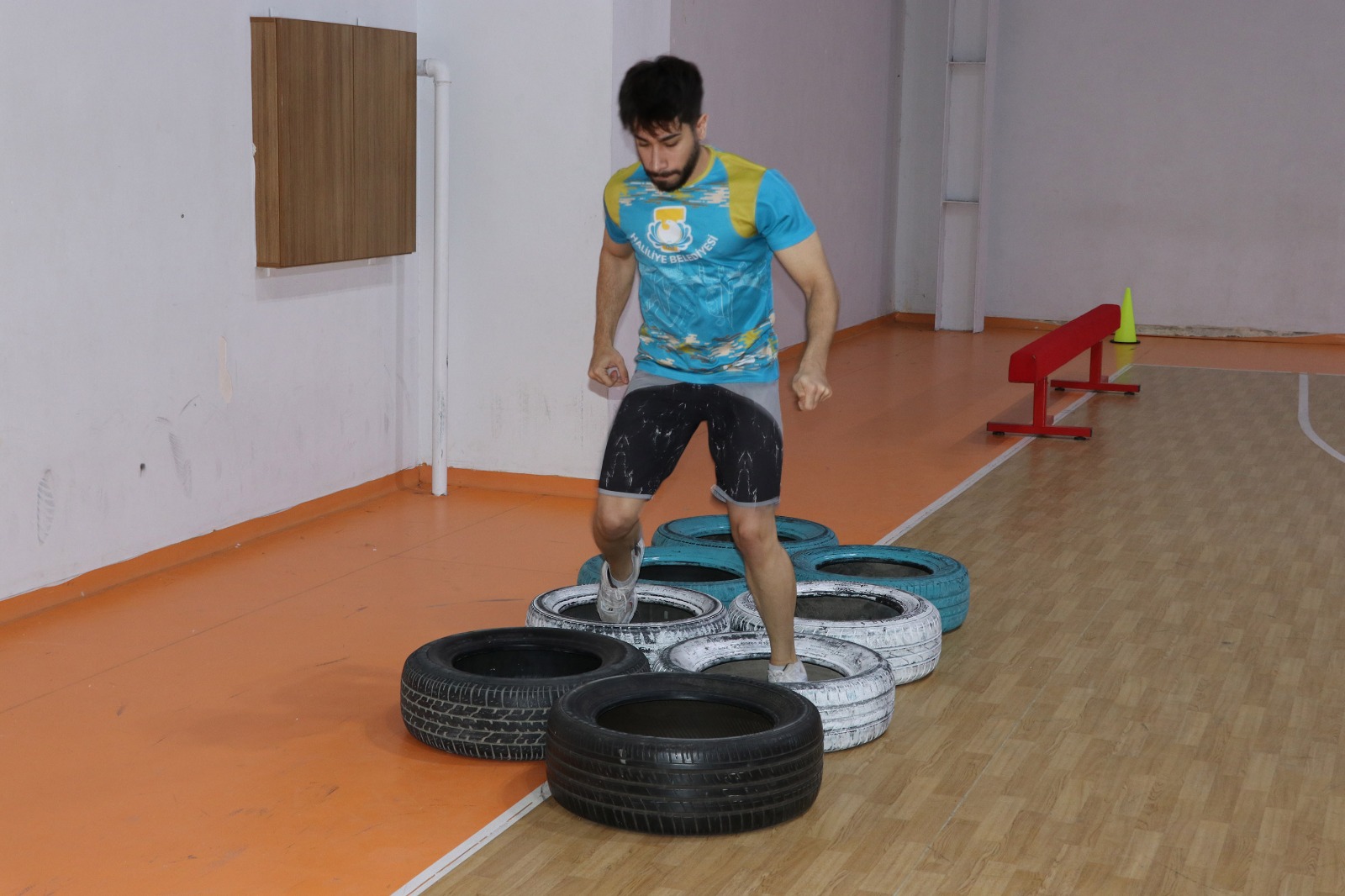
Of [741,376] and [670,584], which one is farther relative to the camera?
[670,584]

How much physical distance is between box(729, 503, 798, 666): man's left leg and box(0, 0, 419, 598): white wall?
97.0 inches

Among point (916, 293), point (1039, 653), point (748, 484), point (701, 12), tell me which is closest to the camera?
point (748, 484)

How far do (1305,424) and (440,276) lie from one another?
5384 mm

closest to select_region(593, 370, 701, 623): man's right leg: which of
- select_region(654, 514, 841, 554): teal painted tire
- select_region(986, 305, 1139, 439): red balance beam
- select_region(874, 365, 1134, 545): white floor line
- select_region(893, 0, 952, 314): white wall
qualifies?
select_region(654, 514, 841, 554): teal painted tire

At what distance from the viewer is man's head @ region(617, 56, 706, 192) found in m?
3.22

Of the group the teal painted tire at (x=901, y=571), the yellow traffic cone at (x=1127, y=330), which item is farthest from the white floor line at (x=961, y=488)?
the yellow traffic cone at (x=1127, y=330)

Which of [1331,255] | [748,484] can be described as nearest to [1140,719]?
[748,484]

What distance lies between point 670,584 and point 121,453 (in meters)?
2.02

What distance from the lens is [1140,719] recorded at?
3.85 m

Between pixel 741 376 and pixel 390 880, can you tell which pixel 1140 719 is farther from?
pixel 390 880

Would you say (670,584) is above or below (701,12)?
below

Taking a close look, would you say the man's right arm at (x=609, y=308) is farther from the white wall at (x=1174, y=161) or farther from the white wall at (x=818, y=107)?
the white wall at (x=1174, y=161)

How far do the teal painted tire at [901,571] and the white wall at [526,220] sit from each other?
1688 mm

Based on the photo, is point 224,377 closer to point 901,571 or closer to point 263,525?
point 263,525
